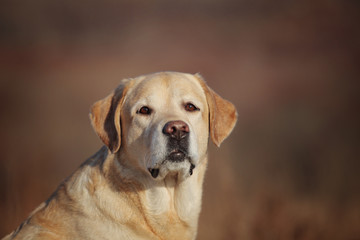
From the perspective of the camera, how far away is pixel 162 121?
3.58 m

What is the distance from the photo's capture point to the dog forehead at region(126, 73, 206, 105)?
3.84m

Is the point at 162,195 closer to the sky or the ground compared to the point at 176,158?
closer to the ground

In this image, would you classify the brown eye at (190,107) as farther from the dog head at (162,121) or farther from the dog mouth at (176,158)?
the dog mouth at (176,158)

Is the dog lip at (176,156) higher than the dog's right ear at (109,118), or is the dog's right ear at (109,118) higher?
the dog's right ear at (109,118)

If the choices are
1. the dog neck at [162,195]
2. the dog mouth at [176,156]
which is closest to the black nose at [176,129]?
the dog mouth at [176,156]

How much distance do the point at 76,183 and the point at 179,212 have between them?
82 cm

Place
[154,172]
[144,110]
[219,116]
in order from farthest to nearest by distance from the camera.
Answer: [219,116], [144,110], [154,172]

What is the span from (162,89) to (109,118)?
47cm

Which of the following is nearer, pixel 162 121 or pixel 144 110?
pixel 162 121

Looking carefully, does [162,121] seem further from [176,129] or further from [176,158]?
[176,158]

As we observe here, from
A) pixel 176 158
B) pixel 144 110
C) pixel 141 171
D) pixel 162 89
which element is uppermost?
pixel 162 89

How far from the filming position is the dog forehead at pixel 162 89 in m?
3.84

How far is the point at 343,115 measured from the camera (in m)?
9.25

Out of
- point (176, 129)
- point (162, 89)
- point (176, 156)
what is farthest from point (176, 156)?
point (162, 89)
